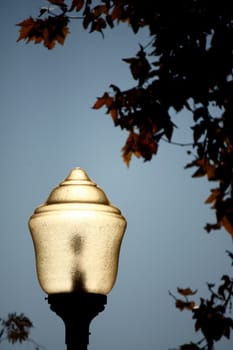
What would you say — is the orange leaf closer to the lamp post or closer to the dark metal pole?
the lamp post

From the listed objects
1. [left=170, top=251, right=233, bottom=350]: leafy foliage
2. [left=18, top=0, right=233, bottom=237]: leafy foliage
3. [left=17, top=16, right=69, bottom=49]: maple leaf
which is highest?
[left=17, top=16, right=69, bottom=49]: maple leaf

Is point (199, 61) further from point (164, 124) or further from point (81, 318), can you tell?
point (81, 318)

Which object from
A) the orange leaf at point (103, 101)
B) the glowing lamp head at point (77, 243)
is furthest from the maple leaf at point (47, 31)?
the glowing lamp head at point (77, 243)

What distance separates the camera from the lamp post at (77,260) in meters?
3.88

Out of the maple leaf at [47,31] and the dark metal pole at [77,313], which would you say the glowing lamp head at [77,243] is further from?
the maple leaf at [47,31]

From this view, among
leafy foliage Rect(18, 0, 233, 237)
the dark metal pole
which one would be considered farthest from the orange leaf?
the dark metal pole

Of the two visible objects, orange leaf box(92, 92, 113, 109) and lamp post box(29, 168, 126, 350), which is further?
orange leaf box(92, 92, 113, 109)

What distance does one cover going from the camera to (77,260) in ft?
12.8

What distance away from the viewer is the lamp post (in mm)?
3881

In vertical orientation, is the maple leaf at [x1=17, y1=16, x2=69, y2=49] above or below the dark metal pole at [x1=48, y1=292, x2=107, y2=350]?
above

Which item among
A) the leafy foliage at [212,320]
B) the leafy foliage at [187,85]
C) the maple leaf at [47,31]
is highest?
the maple leaf at [47,31]

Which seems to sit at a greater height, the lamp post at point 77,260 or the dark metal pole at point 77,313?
the lamp post at point 77,260

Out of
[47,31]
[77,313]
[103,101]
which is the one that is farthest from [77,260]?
[47,31]

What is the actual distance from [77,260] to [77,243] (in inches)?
4.1
